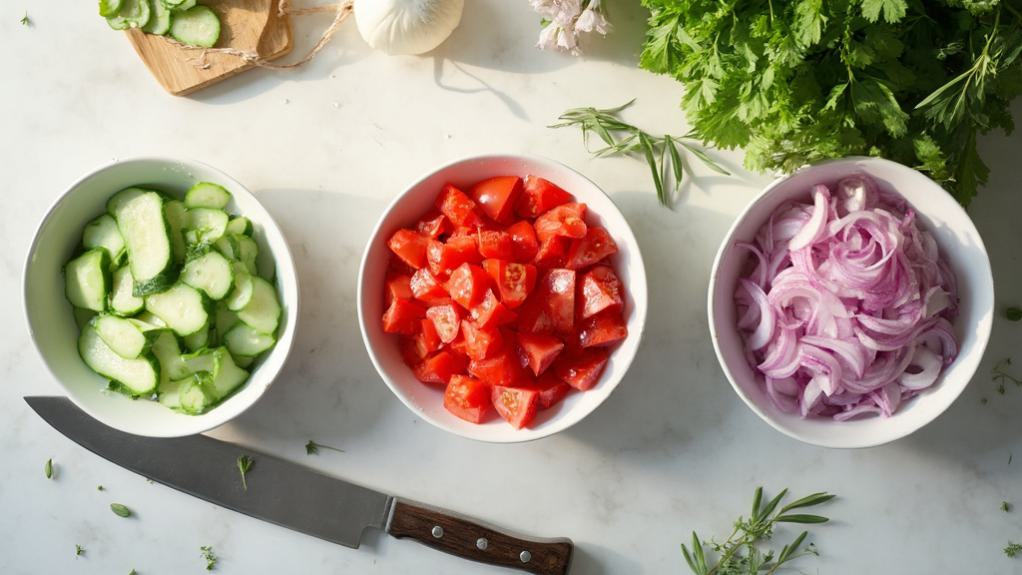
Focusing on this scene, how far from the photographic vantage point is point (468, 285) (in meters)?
2.36

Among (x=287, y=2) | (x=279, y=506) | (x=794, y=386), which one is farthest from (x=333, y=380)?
(x=794, y=386)

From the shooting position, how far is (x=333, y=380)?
2809 mm

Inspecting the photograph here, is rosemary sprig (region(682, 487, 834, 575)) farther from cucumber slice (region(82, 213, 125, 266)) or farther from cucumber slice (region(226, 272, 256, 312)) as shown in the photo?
cucumber slice (region(82, 213, 125, 266))

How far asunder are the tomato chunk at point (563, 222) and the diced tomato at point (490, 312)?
251mm

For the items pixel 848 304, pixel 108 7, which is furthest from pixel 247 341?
pixel 848 304

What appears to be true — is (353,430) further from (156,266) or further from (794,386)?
(794,386)

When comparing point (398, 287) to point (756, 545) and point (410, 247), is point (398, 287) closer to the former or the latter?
point (410, 247)

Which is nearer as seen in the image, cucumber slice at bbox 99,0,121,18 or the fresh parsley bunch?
the fresh parsley bunch

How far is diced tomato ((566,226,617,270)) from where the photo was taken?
2.46 metres

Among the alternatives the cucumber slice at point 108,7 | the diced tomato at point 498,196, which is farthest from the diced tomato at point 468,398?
the cucumber slice at point 108,7

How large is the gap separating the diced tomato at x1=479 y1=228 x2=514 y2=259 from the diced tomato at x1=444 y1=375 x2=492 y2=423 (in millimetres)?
379

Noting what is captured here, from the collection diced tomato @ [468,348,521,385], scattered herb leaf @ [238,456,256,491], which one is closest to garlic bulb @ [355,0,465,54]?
diced tomato @ [468,348,521,385]

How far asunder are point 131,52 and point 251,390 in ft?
4.04

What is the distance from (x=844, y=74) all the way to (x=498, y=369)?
4.08 ft
